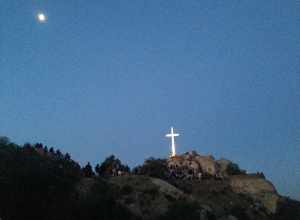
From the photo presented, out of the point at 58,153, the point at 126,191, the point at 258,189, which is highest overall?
the point at 58,153

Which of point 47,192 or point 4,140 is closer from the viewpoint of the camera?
point 47,192

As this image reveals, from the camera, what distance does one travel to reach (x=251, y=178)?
43.4 meters

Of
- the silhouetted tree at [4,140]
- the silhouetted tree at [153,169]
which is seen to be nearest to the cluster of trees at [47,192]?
the silhouetted tree at [4,140]

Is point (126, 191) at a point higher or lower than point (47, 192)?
higher

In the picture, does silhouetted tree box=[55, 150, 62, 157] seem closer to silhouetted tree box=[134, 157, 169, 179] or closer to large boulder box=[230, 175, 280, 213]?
silhouetted tree box=[134, 157, 169, 179]

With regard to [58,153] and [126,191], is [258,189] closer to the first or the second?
[126,191]

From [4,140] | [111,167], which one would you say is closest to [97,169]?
[111,167]

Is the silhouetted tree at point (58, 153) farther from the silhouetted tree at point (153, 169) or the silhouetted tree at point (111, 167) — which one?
the silhouetted tree at point (153, 169)

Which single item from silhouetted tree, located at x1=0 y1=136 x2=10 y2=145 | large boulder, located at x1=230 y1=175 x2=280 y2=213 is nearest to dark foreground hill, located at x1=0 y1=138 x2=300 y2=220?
large boulder, located at x1=230 y1=175 x2=280 y2=213

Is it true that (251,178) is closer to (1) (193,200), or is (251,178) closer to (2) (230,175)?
(2) (230,175)

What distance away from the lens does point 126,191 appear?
32.8 metres

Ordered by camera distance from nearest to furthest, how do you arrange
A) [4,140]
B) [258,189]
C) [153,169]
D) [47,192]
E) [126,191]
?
[47,192]
[126,191]
[4,140]
[153,169]
[258,189]

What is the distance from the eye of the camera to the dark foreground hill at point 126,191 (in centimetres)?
2819

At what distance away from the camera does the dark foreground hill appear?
28.2 meters
